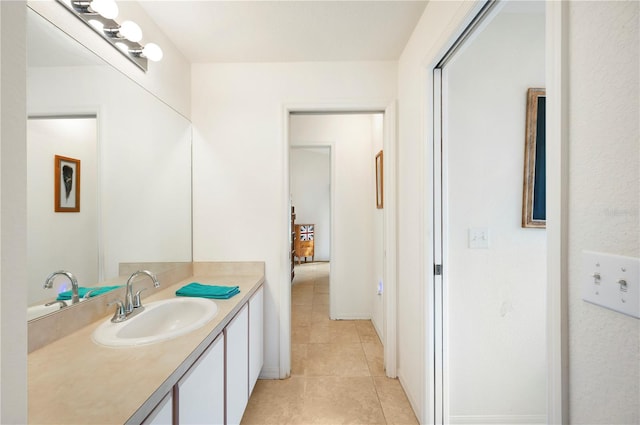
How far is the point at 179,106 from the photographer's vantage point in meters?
1.95

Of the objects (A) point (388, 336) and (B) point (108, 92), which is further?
(A) point (388, 336)

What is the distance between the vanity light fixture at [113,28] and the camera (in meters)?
1.15

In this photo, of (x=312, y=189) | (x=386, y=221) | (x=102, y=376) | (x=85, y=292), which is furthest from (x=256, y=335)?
(x=312, y=189)

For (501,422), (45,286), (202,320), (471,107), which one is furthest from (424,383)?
(45,286)

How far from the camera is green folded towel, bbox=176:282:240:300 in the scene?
1.54m

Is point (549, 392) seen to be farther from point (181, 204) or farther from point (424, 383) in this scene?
point (181, 204)

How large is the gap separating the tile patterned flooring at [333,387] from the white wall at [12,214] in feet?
5.40

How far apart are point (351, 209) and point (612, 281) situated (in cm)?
266

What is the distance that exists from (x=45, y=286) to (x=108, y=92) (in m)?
0.92

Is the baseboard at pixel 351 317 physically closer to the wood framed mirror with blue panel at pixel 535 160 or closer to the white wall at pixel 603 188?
the wood framed mirror with blue panel at pixel 535 160

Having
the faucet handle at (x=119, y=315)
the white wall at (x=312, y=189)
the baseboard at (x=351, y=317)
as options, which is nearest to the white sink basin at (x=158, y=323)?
the faucet handle at (x=119, y=315)

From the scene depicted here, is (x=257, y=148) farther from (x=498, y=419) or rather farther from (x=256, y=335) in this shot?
(x=498, y=419)

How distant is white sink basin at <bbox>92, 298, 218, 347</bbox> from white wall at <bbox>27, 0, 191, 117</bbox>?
124 cm

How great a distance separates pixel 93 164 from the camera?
124 cm
